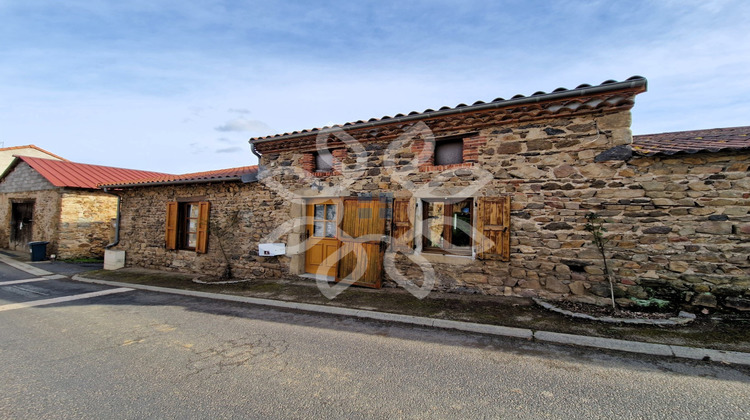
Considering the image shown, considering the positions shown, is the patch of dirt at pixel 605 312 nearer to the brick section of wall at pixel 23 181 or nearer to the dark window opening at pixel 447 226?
the dark window opening at pixel 447 226

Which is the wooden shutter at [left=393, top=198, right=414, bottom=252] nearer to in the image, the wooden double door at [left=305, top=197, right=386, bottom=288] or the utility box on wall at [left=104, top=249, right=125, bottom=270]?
the wooden double door at [left=305, top=197, right=386, bottom=288]

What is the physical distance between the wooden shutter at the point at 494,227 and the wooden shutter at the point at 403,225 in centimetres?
128

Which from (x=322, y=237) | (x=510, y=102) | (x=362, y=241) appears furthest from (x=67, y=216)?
(x=510, y=102)

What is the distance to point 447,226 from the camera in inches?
249

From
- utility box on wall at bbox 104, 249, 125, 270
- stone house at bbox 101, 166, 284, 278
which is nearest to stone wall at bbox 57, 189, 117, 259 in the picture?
utility box on wall at bbox 104, 249, 125, 270

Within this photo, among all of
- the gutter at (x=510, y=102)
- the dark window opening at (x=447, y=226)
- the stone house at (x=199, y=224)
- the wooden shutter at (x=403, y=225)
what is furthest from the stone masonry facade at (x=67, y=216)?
the dark window opening at (x=447, y=226)

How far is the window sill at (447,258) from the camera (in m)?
5.89

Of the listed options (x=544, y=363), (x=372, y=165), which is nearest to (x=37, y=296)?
(x=372, y=165)

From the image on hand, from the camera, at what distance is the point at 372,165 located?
6762mm

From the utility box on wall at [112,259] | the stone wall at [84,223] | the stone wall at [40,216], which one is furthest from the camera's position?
the stone wall at [40,216]

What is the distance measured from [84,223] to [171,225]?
675 cm

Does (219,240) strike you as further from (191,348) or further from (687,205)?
(687,205)

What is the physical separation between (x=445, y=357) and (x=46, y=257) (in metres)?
15.9

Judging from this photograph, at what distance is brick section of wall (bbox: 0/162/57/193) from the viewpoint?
43.1 feet
